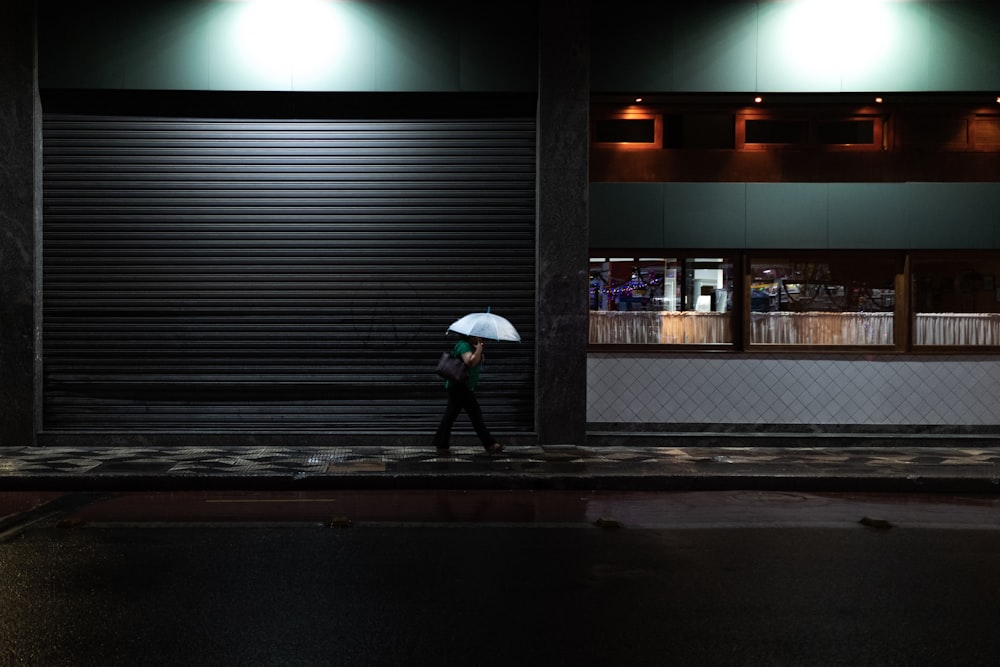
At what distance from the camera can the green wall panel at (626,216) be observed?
1337cm

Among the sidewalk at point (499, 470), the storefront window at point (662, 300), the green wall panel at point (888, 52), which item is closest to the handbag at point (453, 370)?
the sidewalk at point (499, 470)

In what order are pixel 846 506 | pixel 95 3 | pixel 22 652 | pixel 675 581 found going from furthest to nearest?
pixel 95 3, pixel 846 506, pixel 675 581, pixel 22 652

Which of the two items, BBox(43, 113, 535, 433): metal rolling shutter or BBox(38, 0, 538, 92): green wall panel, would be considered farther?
BBox(43, 113, 535, 433): metal rolling shutter

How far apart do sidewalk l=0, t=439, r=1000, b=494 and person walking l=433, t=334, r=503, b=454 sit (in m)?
0.20

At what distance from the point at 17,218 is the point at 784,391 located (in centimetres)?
981

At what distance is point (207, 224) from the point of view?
1326 centimetres

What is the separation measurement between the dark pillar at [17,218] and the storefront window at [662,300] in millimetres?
7029

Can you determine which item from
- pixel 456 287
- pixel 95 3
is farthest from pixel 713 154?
pixel 95 3

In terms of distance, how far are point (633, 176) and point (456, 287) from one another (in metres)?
2.69

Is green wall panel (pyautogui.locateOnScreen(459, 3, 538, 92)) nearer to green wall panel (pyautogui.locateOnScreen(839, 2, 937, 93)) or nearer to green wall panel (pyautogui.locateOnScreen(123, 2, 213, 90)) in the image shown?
green wall panel (pyautogui.locateOnScreen(123, 2, 213, 90))

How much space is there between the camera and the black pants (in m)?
12.2

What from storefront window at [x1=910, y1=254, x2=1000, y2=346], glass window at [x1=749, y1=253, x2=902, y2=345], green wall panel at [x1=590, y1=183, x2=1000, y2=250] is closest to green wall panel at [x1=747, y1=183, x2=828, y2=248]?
green wall panel at [x1=590, y1=183, x2=1000, y2=250]

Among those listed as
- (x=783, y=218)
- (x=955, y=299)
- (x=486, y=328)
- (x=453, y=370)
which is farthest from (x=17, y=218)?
(x=955, y=299)

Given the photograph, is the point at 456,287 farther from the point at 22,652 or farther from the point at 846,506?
the point at 22,652
